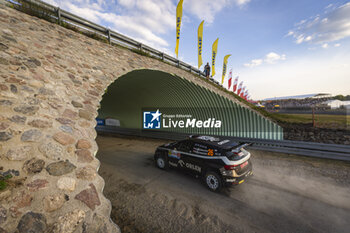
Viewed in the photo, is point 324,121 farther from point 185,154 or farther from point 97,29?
point 97,29

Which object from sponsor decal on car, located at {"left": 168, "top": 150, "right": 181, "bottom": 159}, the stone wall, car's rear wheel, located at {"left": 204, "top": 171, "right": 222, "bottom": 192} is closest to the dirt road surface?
car's rear wheel, located at {"left": 204, "top": 171, "right": 222, "bottom": 192}

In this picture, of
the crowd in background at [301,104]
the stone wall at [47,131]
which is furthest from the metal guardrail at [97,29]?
the crowd in background at [301,104]

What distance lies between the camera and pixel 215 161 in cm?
492

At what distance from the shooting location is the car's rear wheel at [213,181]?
190 inches

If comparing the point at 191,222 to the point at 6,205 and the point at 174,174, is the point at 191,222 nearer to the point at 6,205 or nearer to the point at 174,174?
the point at 174,174

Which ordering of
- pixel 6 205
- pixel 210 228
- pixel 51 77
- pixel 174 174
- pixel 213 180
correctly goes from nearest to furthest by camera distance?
pixel 6 205 → pixel 210 228 → pixel 51 77 → pixel 213 180 → pixel 174 174

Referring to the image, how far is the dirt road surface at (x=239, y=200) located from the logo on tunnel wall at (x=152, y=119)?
7728 mm

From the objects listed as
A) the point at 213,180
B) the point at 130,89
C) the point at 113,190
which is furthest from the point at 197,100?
the point at 113,190

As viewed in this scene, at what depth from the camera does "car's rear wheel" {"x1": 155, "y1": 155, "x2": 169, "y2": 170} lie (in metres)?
6.53

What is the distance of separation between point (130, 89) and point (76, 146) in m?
9.72

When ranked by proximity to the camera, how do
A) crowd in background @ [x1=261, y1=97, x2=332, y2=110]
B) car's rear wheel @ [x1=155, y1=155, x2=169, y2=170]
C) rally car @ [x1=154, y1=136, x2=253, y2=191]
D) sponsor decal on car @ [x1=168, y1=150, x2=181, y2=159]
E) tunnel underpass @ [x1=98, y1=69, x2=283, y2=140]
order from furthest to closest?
crowd in background @ [x1=261, y1=97, x2=332, y2=110] → tunnel underpass @ [x1=98, y1=69, x2=283, y2=140] → car's rear wheel @ [x1=155, y1=155, x2=169, y2=170] → sponsor decal on car @ [x1=168, y1=150, x2=181, y2=159] → rally car @ [x1=154, y1=136, x2=253, y2=191]

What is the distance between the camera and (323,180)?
5.48 m

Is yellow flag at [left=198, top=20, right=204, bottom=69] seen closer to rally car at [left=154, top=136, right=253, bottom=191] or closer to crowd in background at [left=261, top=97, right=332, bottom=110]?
rally car at [left=154, top=136, right=253, bottom=191]

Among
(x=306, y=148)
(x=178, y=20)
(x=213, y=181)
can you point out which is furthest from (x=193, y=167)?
(x=178, y=20)
